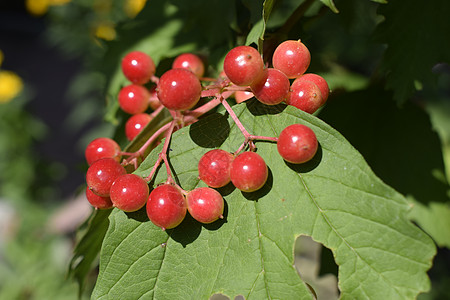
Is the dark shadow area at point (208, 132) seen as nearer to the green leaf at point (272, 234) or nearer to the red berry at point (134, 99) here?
the green leaf at point (272, 234)

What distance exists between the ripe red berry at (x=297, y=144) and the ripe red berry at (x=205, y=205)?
0.13 meters

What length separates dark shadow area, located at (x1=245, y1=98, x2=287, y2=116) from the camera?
2.48 ft

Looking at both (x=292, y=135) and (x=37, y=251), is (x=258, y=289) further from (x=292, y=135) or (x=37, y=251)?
(x=37, y=251)

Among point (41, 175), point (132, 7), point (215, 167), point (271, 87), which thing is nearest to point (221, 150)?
point (215, 167)

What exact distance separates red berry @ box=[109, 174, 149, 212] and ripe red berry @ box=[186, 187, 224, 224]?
81 millimetres

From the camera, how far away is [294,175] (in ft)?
2.35

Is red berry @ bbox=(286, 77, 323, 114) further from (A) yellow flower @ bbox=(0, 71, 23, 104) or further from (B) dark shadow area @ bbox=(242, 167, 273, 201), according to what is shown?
(A) yellow flower @ bbox=(0, 71, 23, 104)

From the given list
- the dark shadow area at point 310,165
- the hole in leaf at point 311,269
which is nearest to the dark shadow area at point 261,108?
the dark shadow area at point 310,165

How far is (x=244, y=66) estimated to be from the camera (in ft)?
2.19

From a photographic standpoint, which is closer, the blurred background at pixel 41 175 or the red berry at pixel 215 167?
the red berry at pixel 215 167

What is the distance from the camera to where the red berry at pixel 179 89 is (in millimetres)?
687

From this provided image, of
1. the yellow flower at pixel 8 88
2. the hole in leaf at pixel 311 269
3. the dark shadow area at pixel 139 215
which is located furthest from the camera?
the yellow flower at pixel 8 88

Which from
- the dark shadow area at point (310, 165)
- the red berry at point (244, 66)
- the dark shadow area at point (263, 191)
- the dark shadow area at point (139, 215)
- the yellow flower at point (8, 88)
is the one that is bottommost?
the yellow flower at point (8, 88)

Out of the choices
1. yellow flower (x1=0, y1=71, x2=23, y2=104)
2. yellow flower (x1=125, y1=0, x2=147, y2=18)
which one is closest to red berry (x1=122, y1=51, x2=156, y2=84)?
yellow flower (x1=125, y1=0, x2=147, y2=18)
